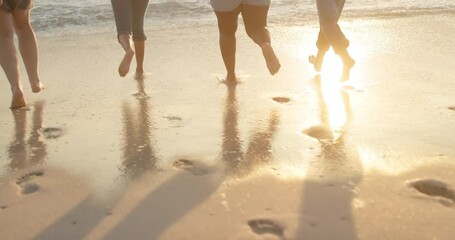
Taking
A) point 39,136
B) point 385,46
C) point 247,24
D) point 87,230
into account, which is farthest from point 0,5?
point 385,46

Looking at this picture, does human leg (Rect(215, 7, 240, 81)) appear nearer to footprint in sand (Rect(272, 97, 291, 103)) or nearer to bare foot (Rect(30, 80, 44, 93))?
footprint in sand (Rect(272, 97, 291, 103))

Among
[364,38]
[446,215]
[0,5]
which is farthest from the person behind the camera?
[364,38]

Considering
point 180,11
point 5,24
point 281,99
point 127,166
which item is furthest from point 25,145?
point 180,11

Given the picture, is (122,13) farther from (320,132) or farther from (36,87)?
(320,132)

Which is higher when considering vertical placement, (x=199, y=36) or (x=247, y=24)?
(x=247, y=24)

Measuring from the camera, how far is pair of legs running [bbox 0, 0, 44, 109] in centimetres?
319

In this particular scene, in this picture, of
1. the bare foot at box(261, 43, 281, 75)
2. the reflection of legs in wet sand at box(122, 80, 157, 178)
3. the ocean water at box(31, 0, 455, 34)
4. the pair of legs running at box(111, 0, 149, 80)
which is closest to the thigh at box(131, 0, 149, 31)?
the pair of legs running at box(111, 0, 149, 80)

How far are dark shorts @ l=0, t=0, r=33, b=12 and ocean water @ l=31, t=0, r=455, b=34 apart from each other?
352cm

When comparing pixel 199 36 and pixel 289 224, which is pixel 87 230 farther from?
pixel 199 36

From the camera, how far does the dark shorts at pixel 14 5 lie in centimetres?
321

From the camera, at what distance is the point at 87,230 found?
1673mm

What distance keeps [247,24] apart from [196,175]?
174 centimetres

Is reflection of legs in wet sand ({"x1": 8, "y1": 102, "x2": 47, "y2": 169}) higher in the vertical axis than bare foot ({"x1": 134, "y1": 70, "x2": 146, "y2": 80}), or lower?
higher

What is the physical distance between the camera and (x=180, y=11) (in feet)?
26.7
